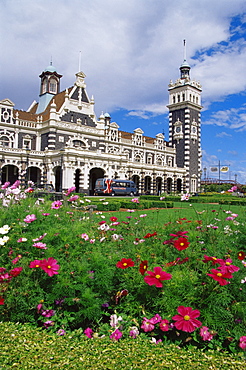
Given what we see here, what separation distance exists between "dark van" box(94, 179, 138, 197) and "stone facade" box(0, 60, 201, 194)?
1.51 meters

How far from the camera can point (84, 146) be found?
43219 millimetres

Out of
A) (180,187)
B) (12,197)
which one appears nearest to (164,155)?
(180,187)

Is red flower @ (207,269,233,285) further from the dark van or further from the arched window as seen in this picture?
the arched window

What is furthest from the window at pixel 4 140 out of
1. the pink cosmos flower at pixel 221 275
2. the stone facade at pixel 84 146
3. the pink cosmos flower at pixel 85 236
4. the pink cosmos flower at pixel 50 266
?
the pink cosmos flower at pixel 221 275

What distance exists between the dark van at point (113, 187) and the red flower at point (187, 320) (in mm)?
34230

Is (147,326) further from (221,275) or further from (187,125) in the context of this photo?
(187,125)

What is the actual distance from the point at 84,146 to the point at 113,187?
8.47m

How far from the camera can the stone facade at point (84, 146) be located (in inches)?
1507

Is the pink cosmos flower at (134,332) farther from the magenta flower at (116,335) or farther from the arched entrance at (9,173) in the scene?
the arched entrance at (9,173)

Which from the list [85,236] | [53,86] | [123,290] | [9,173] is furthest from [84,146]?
[123,290]

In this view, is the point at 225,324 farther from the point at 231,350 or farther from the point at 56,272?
the point at 56,272

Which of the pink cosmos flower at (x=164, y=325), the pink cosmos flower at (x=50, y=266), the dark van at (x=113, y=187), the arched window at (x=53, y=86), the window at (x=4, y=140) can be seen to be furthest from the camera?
the arched window at (x=53, y=86)

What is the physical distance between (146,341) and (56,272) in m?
1.33

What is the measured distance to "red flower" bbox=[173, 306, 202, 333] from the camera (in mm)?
3031
